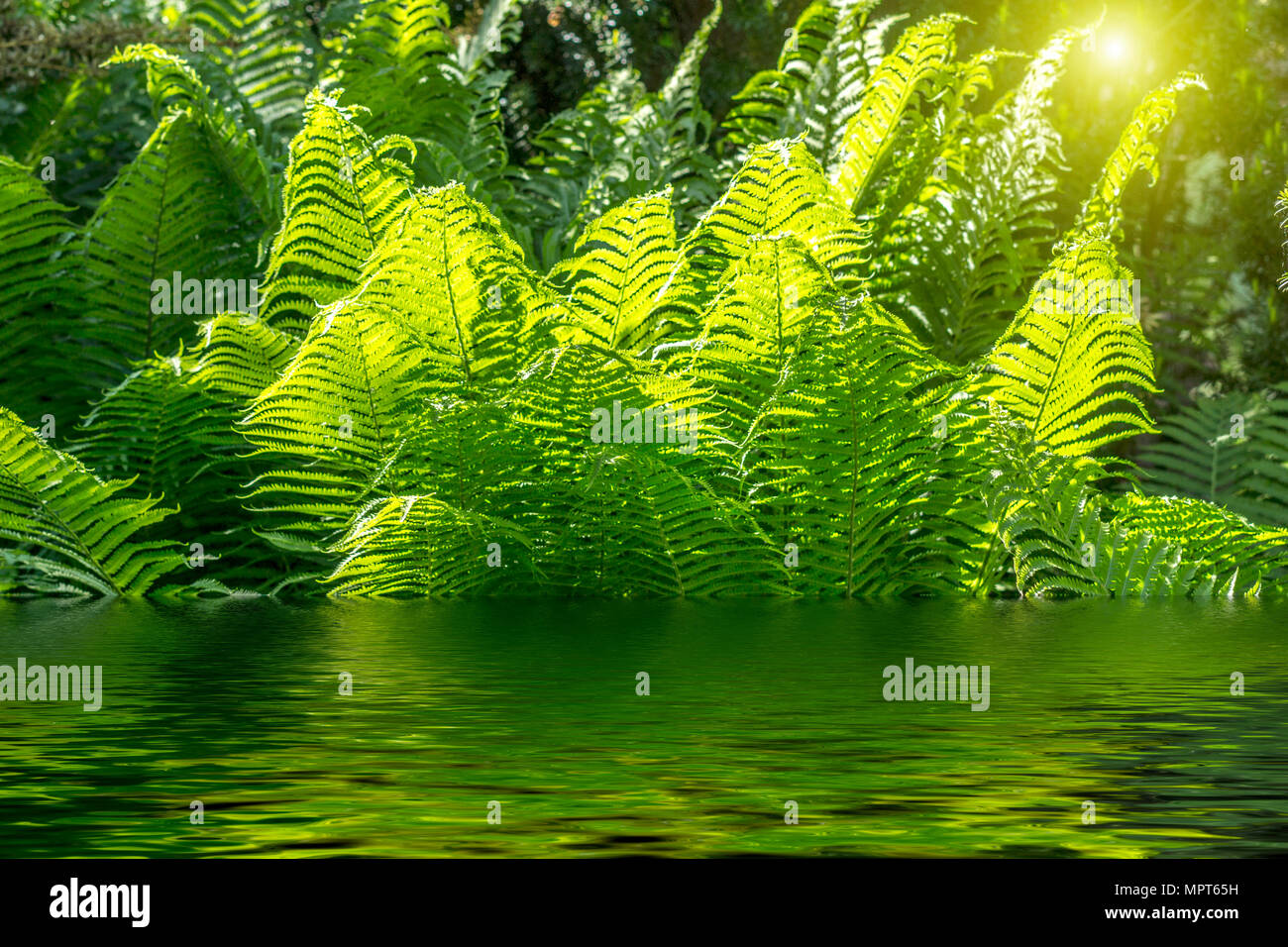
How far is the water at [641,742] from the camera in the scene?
1111 millimetres

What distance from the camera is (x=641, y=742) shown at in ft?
4.87

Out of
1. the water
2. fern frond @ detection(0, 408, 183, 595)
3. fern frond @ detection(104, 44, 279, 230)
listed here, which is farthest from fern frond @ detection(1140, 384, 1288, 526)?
fern frond @ detection(0, 408, 183, 595)

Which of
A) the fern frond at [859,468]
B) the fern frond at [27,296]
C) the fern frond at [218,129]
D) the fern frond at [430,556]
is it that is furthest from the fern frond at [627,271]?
the fern frond at [27,296]

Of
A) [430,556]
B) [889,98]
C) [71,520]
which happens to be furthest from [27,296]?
[889,98]

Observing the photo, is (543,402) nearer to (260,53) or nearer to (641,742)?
(641,742)

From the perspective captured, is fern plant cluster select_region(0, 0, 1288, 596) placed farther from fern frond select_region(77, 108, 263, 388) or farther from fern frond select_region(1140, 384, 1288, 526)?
fern frond select_region(1140, 384, 1288, 526)

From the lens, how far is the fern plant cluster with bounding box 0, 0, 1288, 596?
2973 mm

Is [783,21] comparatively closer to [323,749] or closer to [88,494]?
[88,494]

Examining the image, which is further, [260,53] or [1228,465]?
[260,53]

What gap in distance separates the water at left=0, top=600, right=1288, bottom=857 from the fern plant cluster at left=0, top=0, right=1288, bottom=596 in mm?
488

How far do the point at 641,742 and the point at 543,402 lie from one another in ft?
5.06

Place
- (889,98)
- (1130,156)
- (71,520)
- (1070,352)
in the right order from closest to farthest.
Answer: (71,520) → (1070,352) → (1130,156) → (889,98)

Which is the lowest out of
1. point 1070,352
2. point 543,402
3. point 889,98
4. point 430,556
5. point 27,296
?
point 430,556
